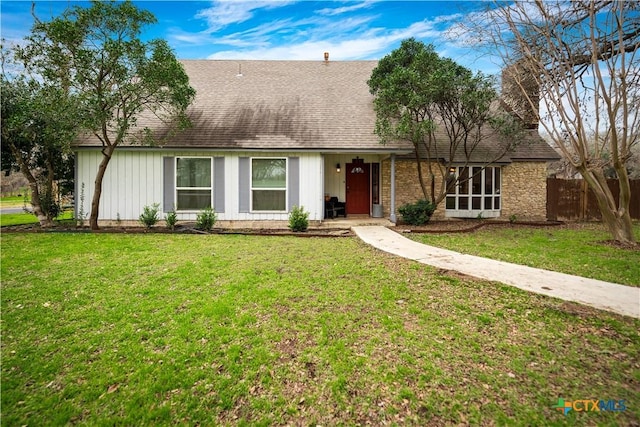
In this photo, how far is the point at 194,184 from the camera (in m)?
10.8

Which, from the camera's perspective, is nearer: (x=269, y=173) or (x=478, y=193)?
(x=269, y=173)

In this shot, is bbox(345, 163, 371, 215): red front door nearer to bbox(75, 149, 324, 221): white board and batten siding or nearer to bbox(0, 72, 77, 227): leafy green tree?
bbox(75, 149, 324, 221): white board and batten siding

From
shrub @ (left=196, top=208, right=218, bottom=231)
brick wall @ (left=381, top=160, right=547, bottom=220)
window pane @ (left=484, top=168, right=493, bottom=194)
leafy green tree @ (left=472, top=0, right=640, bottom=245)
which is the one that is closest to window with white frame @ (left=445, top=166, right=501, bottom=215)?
window pane @ (left=484, top=168, right=493, bottom=194)

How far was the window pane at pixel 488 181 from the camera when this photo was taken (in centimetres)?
1267

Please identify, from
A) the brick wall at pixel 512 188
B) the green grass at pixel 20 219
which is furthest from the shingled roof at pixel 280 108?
the green grass at pixel 20 219

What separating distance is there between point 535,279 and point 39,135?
1406cm

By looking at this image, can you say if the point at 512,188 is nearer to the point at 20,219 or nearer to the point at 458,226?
the point at 458,226

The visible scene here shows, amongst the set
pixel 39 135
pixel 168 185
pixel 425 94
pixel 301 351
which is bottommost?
pixel 301 351

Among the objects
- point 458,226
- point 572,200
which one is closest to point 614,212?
point 458,226

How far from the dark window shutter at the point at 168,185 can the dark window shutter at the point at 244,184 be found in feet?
7.64

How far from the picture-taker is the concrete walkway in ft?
13.0

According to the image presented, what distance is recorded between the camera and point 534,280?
484cm

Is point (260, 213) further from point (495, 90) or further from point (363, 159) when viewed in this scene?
point (495, 90)

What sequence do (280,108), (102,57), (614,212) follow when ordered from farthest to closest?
(280,108) → (102,57) → (614,212)
